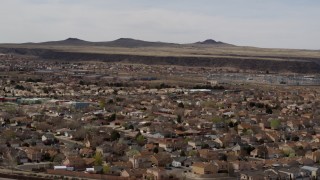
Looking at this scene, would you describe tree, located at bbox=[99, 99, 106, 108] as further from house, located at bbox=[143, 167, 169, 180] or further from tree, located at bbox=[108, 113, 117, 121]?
Result: house, located at bbox=[143, 167, 169, 180]

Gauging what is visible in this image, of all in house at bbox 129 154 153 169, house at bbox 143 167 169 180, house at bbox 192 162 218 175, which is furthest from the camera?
house at bbox 129 154 153 169

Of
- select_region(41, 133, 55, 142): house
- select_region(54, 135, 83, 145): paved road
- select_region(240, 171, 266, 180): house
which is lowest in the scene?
select_region(54, 135, 83, 145): paved road

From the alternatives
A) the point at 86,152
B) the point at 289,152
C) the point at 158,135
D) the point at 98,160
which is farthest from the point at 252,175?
the point at 158,135

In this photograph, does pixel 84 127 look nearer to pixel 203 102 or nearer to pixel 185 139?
pixel 185 139

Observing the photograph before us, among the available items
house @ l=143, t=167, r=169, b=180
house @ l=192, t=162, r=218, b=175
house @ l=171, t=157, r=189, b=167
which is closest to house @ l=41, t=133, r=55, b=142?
house @ l=171, t=157, r=189, b=167

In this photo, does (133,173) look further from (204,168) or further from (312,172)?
(312,172)

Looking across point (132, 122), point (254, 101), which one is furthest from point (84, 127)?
point (254, 101)

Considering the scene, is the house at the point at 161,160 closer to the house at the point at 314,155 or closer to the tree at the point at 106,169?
the tree at the point at 106,169

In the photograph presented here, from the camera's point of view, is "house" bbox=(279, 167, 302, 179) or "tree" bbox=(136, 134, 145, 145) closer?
"house" bbox=(279, 167, 302, 179)

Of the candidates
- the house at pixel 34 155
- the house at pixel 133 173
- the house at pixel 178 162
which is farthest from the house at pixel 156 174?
the house at pixel 34 155
